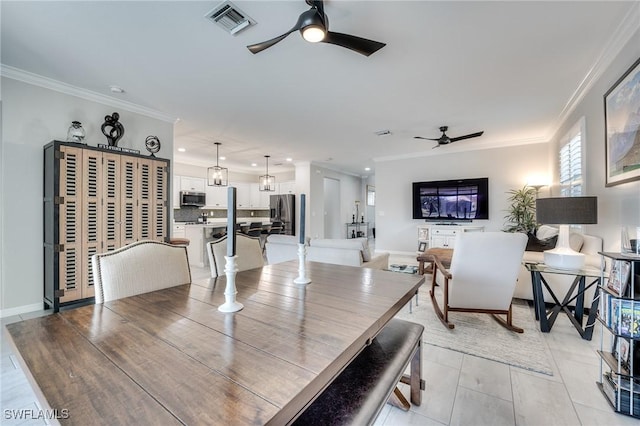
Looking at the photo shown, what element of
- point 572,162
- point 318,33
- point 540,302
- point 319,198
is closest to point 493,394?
point 540,302

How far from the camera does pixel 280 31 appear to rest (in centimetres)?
224

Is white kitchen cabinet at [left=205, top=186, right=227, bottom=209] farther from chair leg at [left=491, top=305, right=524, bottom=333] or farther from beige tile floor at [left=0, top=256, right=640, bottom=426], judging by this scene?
chair leg at [left=491, top=305, right=524, bottom=333]

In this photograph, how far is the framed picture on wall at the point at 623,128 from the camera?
2033 millimetres

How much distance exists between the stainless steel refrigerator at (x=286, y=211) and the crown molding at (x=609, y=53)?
620cm

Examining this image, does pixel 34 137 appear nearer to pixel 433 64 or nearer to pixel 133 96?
pixel 133 96

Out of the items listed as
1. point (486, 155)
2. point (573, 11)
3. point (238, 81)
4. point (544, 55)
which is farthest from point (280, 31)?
point (486, 155)

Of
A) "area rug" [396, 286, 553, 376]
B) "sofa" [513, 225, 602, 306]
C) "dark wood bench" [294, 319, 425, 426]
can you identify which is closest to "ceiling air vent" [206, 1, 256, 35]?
"dark wood bench" [294, 319, 425, 426]

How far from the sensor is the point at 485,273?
8.17ft

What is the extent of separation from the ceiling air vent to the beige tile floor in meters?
2.82

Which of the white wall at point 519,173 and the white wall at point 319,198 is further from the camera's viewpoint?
the white wall at point 319,198

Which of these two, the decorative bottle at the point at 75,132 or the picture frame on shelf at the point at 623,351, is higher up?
the decorative bottle at the point at 75,132

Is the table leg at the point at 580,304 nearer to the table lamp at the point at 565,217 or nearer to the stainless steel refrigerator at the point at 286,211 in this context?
the table lamp at the point at 565,217

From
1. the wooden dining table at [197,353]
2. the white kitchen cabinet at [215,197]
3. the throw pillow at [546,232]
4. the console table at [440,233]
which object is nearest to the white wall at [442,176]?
the console table at [440,233]

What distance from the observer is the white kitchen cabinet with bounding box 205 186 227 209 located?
764cm
